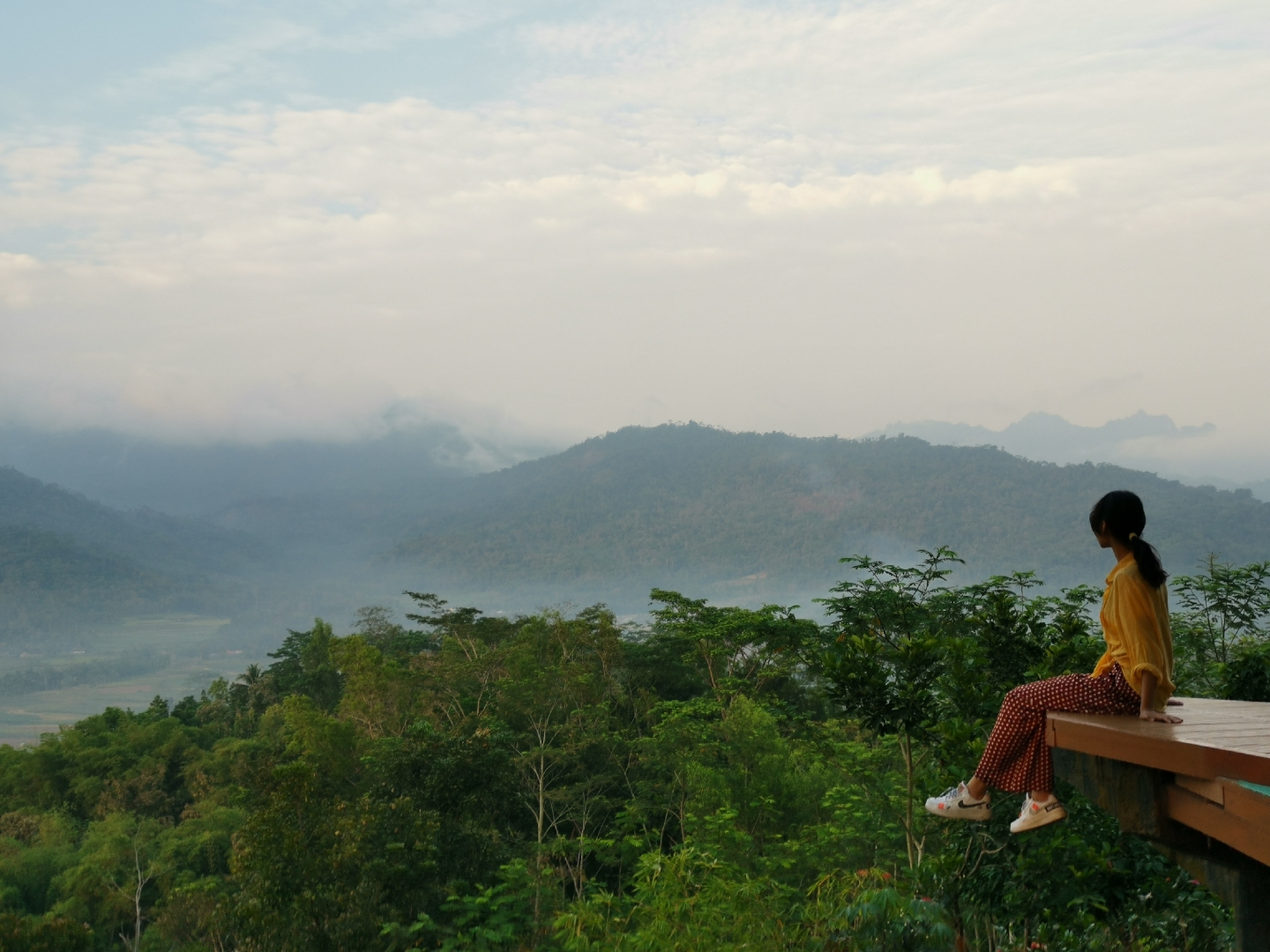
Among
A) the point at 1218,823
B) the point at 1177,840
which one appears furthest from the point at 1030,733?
the point at 1218,823

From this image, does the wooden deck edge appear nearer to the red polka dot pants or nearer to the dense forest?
the red polka dot pants

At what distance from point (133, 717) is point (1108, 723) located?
38.8 metres

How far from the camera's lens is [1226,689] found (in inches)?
196

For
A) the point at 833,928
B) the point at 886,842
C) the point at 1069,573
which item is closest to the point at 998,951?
the point at 833,928

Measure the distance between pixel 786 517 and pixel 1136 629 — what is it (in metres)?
138

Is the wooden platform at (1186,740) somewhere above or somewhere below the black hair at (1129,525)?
below

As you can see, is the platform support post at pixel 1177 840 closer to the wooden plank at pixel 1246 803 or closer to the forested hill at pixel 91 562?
the wooden plank at pixel 1246 803

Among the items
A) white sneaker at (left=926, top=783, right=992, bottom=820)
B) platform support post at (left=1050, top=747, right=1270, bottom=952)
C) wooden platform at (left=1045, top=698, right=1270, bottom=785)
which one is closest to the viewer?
wooden platform at (left=1045, top=698, right=1270, bottom=785)

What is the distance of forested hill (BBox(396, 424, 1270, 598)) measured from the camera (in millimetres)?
112188

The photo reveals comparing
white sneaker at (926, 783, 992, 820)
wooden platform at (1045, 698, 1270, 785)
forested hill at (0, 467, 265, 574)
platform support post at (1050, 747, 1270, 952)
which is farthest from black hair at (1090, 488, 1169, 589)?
forested hill at (0, 467, 265, 574)

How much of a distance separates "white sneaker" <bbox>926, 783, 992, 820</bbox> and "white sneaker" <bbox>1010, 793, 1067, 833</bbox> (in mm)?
122

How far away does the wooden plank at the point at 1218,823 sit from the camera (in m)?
2.06

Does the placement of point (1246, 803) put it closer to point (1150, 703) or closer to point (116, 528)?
point (1150, 703)

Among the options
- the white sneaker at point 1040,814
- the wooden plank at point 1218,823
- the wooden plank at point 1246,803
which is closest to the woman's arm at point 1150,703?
the wooden plank at point 1218,823
